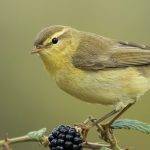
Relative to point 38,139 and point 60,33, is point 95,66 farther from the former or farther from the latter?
point 38,139

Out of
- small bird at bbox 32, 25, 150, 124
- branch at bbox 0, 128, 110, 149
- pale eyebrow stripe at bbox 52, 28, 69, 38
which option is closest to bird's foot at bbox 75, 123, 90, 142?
branch at bbox 0, 128, 110, 149

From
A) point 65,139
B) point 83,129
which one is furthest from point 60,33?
point 65,139

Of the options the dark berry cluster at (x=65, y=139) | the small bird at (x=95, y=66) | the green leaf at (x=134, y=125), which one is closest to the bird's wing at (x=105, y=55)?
the small bird at (x=95, y=66)

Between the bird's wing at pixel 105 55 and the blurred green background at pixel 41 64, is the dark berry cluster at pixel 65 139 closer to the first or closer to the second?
the bird's wing at pixel 105 55

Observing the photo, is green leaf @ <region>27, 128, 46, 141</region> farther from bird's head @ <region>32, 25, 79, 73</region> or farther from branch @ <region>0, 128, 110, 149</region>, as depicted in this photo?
bird's head @ <region>32, 25, 79, 73</region>

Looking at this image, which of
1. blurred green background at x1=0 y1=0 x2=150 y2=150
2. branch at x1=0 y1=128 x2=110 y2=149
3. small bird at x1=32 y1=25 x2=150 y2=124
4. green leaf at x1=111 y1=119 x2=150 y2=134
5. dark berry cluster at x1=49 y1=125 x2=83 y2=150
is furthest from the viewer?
blurred green background at x1=0 y1=0 x2=150 y2=150

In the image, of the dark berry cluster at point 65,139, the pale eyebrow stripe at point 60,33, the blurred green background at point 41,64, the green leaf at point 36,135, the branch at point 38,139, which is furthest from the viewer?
the blurred green background at point 41,64
